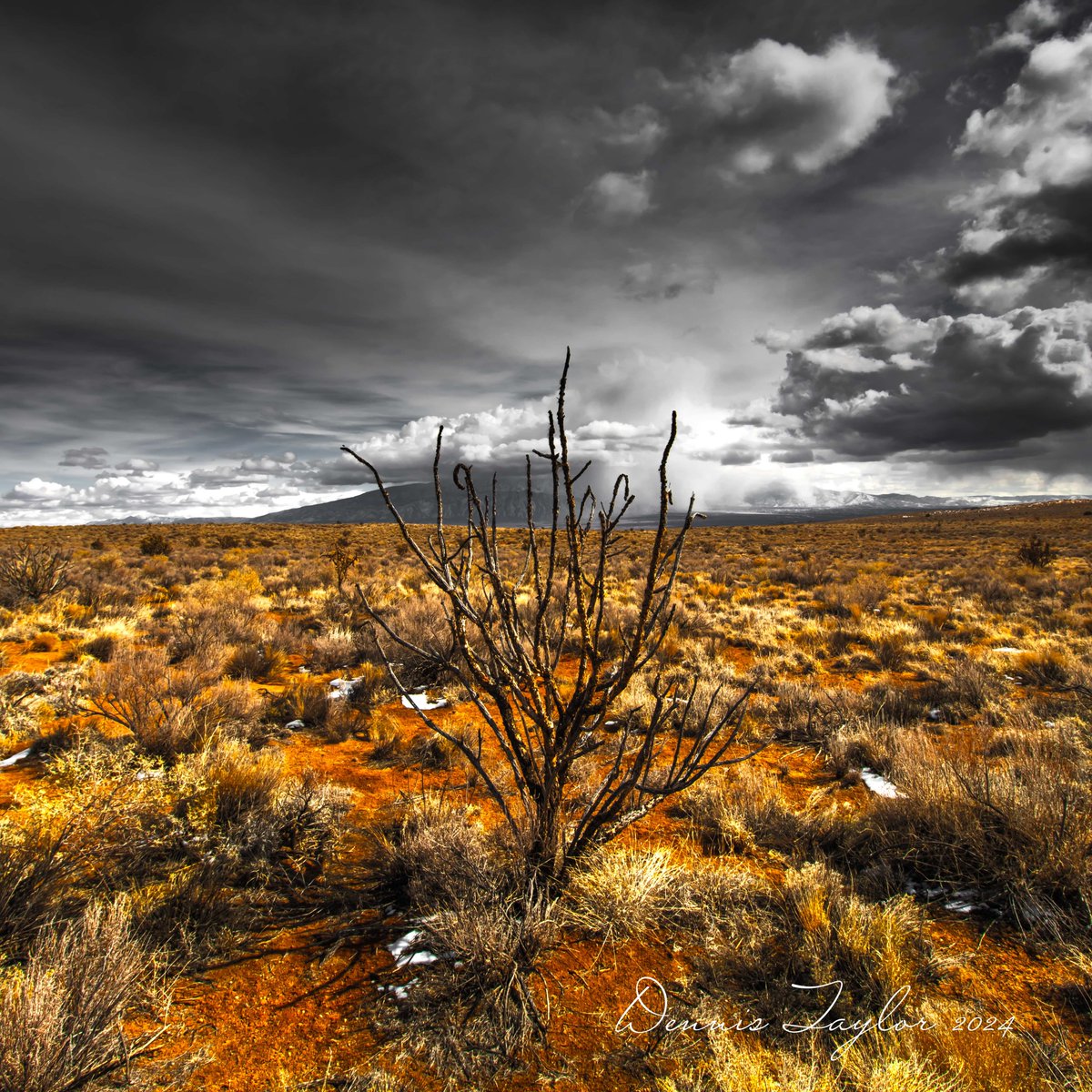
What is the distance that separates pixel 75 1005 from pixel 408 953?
143cm

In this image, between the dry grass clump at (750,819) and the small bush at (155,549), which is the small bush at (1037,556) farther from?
the small bush at (155,549)

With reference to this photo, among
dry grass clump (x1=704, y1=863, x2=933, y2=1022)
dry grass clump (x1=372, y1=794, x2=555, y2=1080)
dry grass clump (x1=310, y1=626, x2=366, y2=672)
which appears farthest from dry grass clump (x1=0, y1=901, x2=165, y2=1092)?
dry grass clump (x1=310, y1=626, x2=366, y2=672)

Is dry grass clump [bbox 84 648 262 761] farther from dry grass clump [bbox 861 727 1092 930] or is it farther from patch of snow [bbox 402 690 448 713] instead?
dry grass clump [bbox 861 727 1092 930]

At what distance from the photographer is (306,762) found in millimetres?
5566

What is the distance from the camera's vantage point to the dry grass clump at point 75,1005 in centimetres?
194

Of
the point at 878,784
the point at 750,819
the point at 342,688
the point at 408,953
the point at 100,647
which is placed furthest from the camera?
the point at 100,647

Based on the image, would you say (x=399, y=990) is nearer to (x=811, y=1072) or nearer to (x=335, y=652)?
(x=811, y=1072)

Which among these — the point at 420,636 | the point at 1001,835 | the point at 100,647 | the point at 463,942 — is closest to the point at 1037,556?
the point at 1001,835

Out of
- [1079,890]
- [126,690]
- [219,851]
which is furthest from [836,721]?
[126,690]

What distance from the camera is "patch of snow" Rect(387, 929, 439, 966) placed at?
2.86 meters

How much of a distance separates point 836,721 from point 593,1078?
5321mm

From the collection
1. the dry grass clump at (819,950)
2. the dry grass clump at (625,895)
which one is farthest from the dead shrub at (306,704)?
the dry grass clump at (819,950)

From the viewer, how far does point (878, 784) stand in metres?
4.98

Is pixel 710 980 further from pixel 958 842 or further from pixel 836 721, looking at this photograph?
pixel 836 721
